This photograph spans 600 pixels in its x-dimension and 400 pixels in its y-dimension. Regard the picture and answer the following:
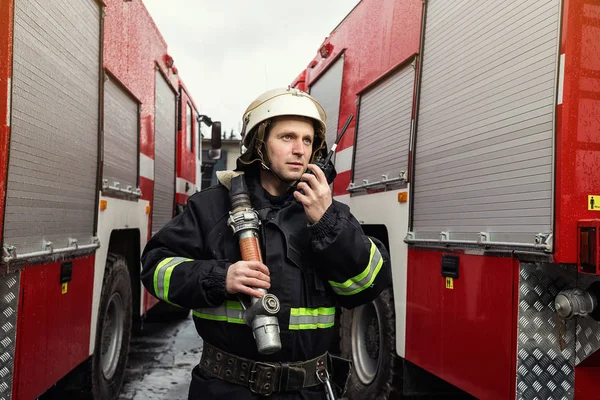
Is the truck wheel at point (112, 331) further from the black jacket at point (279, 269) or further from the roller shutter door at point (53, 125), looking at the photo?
the black jacket at point (279, 269)

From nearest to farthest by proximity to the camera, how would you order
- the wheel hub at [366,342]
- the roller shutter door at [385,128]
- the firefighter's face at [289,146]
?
the firefighter's face at [289,146] < the roller shutter door at [385,128] < the wheel hub at [366,342]

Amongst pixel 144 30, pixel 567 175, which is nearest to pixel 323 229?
pixel 567 175

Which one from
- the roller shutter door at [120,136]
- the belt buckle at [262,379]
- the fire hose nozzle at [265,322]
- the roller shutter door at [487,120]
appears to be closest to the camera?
the fire hose nozzle at [265,322]

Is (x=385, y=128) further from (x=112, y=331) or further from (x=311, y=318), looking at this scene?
(x=112, y=331)

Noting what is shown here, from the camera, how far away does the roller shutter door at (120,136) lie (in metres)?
3.81

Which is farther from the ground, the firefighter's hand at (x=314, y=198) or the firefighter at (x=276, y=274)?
the firefighter's hand at (x=314, y=198)

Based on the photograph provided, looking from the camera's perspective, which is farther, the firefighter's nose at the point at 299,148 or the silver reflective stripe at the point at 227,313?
the firefighter's nose at the point at 299,148

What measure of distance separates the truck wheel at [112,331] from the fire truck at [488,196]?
1.97 meters

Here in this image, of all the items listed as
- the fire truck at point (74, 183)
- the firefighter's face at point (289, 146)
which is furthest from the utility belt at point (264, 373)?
the fire truck at point (74, 183)

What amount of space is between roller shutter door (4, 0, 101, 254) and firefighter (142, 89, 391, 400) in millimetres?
928

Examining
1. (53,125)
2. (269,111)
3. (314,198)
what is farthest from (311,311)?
(53,125)

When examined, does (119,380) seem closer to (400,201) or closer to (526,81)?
(400,201)

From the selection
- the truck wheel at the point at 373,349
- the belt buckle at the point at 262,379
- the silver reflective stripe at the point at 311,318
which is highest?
the silver reflective stripe at the point at 311,318

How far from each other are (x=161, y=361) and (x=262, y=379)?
4.25 m
